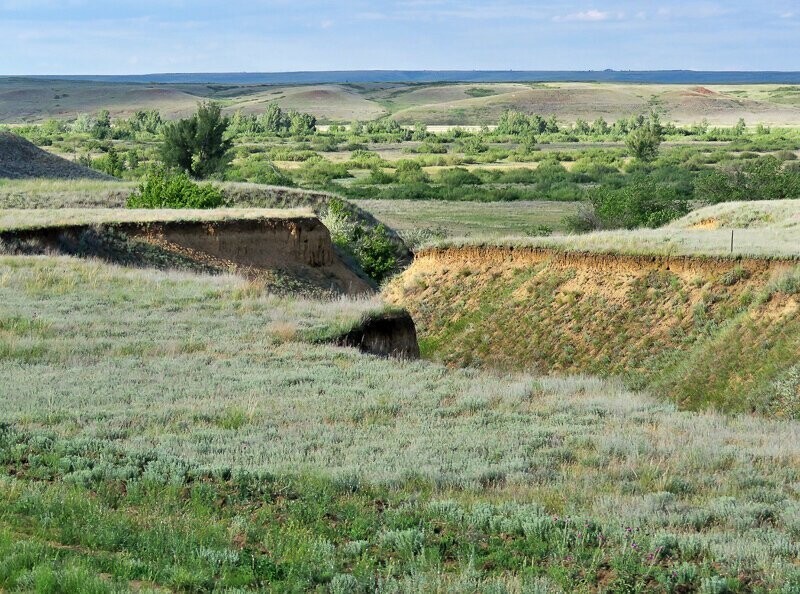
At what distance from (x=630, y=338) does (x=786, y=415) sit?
6784 mm

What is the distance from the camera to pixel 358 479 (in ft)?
32.5

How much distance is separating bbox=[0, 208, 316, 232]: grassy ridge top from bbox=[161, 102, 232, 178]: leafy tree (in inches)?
1312

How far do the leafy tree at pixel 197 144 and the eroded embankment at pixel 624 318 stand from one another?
38193 millimetres

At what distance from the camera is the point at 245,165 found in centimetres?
9294

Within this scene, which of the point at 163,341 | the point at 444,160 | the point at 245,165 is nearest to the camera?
the point at 163,341

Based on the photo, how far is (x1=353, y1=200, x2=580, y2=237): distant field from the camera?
6228 centimetres

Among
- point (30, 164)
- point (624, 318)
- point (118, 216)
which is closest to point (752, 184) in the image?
point (624, 318)

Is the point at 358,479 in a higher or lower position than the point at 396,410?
higher

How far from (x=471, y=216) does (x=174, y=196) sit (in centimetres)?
3099

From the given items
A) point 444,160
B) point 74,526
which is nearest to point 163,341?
point 74,526

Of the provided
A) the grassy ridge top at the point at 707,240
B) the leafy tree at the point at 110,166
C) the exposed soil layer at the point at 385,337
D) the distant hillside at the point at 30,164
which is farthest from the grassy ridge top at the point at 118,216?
the leafy tree at the point at 110,166

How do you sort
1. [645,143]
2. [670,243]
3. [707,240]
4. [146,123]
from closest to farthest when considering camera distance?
[670,243] < [707,240] < [645,143] < [146,123]

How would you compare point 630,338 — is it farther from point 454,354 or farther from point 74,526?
point 74,526

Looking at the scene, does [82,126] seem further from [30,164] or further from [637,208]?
[637,208]
